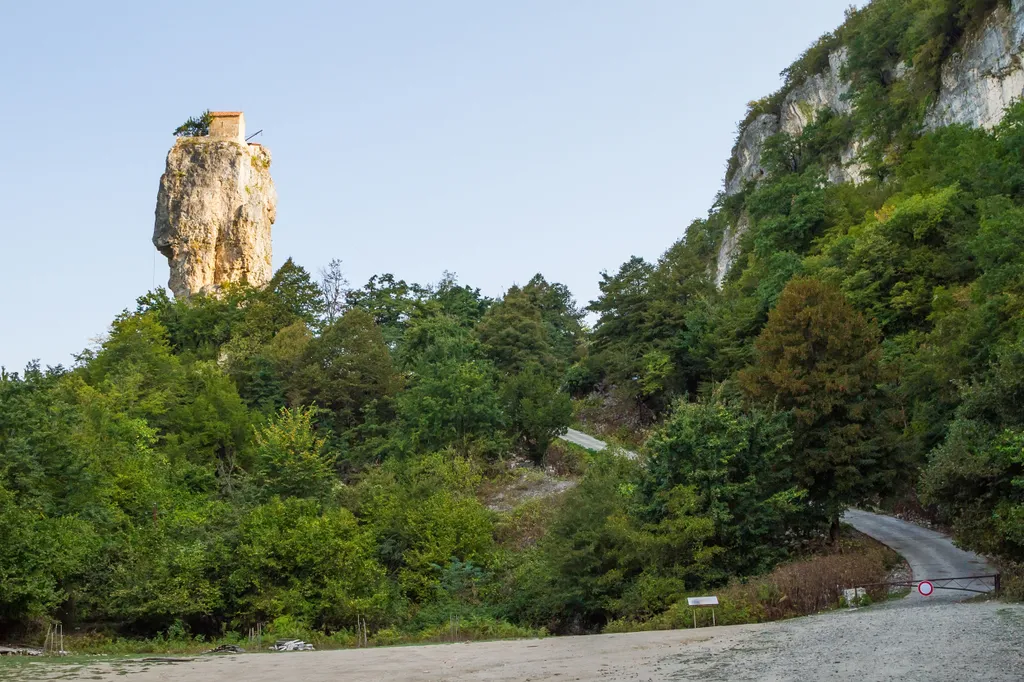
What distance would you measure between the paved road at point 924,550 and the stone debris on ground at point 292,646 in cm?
1438

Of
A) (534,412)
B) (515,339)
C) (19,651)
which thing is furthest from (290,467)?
(515,339)

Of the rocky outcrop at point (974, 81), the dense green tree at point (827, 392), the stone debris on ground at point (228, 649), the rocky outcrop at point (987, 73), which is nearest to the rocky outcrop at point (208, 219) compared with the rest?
the rocky outcrop at point (974, 81)

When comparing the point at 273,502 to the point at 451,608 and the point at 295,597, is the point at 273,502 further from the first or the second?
the point at 451,608

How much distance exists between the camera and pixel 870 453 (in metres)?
27.7

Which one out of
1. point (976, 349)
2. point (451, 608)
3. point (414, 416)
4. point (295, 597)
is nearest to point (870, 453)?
point (976, 349)

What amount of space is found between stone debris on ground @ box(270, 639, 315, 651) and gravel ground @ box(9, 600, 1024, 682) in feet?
8.28

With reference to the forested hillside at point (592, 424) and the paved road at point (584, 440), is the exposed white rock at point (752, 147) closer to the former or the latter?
A: the forested hillside at point (592, 424)

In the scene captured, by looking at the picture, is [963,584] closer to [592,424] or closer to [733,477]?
[733,477]

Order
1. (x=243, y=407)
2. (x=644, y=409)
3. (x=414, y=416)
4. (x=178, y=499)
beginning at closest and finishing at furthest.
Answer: (x=178, y=499), (x=414, y=416), (x=243, y=407), (x=644, y=409)

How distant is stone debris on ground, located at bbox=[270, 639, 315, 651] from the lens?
964 inches

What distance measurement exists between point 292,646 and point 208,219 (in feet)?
163

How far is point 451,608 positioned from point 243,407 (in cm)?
2099

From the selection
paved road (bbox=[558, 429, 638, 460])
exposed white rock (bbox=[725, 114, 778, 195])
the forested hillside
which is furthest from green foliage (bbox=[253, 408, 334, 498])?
exposed white rock (bbox=[725, 114, 778, 195])

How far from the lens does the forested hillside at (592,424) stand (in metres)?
26.9
